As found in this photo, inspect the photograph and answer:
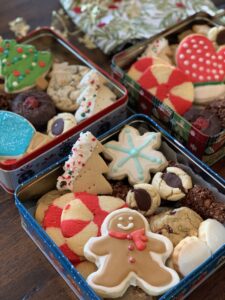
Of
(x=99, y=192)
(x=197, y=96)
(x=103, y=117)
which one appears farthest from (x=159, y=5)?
(x=99, y=192)

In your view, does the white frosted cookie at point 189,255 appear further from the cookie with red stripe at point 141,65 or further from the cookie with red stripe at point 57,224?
the cookie with red stripe at point 141,65

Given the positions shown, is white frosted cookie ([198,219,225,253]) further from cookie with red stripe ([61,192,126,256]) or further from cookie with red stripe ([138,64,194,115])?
cookie with red stripe ([138,64,194,115])

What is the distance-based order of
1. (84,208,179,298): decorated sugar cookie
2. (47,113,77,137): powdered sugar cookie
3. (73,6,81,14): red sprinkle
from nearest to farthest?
1. (84,208,179,298): decorated sugar cookie
2. (47,113,77,137): powdered sugar cookie
3. (73,6,81,14): red sprinkle

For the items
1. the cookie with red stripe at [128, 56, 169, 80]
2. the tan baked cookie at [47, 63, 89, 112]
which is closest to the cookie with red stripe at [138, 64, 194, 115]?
the cookie with red stripe at [128, 56, 169, 80]

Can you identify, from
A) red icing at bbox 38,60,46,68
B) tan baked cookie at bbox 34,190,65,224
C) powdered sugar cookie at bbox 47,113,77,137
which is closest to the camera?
tan baked cookie at bbox 34,190,65,224

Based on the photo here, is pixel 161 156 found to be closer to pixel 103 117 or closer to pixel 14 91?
pixel 103 117

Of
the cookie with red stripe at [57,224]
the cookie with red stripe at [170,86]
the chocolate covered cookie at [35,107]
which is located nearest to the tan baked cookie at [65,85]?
the chocolate covered cookie at [35,107]

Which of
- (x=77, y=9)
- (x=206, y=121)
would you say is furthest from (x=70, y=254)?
(x=77, y=9)

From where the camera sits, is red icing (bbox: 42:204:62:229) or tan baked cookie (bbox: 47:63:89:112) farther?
tan baked cookie (bbox: 47:63:89:112)
